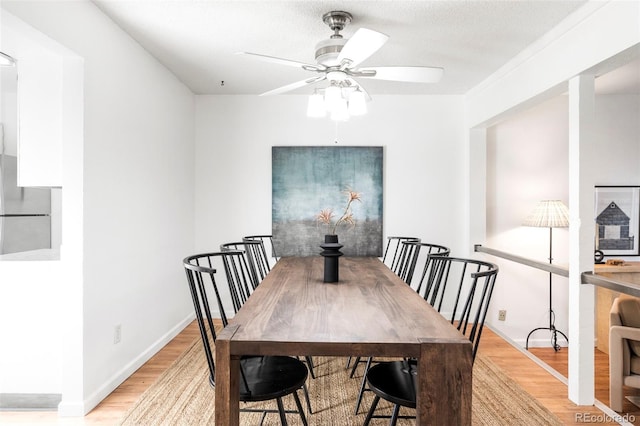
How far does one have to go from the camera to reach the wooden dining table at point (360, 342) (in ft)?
4.63

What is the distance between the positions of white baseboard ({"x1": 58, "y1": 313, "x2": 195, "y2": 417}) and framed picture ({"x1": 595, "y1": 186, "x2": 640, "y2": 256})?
4544mm

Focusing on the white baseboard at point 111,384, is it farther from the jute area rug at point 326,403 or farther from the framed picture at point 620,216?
the framed picture at point 620,216

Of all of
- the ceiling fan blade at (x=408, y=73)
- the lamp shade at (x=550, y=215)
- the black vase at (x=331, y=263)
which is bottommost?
the black vase at (x=331, y=263)

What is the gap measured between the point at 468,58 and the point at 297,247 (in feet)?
8.32

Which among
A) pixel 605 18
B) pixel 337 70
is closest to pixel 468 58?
pixel 605 18

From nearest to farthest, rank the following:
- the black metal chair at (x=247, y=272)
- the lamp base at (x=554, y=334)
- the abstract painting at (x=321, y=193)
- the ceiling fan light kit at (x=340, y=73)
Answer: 1. the black metal chair at (x=247, y=272)
2. the ceiling fan light kit at (x=340, y=73)
3. the lamp base at (x=554, y=334)
4. the abstract painting at (x=321, y=193)

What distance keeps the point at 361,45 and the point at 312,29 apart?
100cm

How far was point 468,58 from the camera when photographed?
3.55 m

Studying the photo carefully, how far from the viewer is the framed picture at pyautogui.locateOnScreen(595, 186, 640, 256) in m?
4.54

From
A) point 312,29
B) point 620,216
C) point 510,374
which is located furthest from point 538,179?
point 312,29

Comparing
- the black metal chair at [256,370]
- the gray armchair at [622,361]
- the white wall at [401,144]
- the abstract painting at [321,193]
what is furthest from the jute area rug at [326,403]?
the white wall at [401,144]

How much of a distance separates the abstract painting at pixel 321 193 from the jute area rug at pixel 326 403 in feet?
5.60

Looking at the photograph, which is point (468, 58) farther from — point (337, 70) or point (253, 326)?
point (253, 326)

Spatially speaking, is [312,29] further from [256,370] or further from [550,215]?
[550,215]
